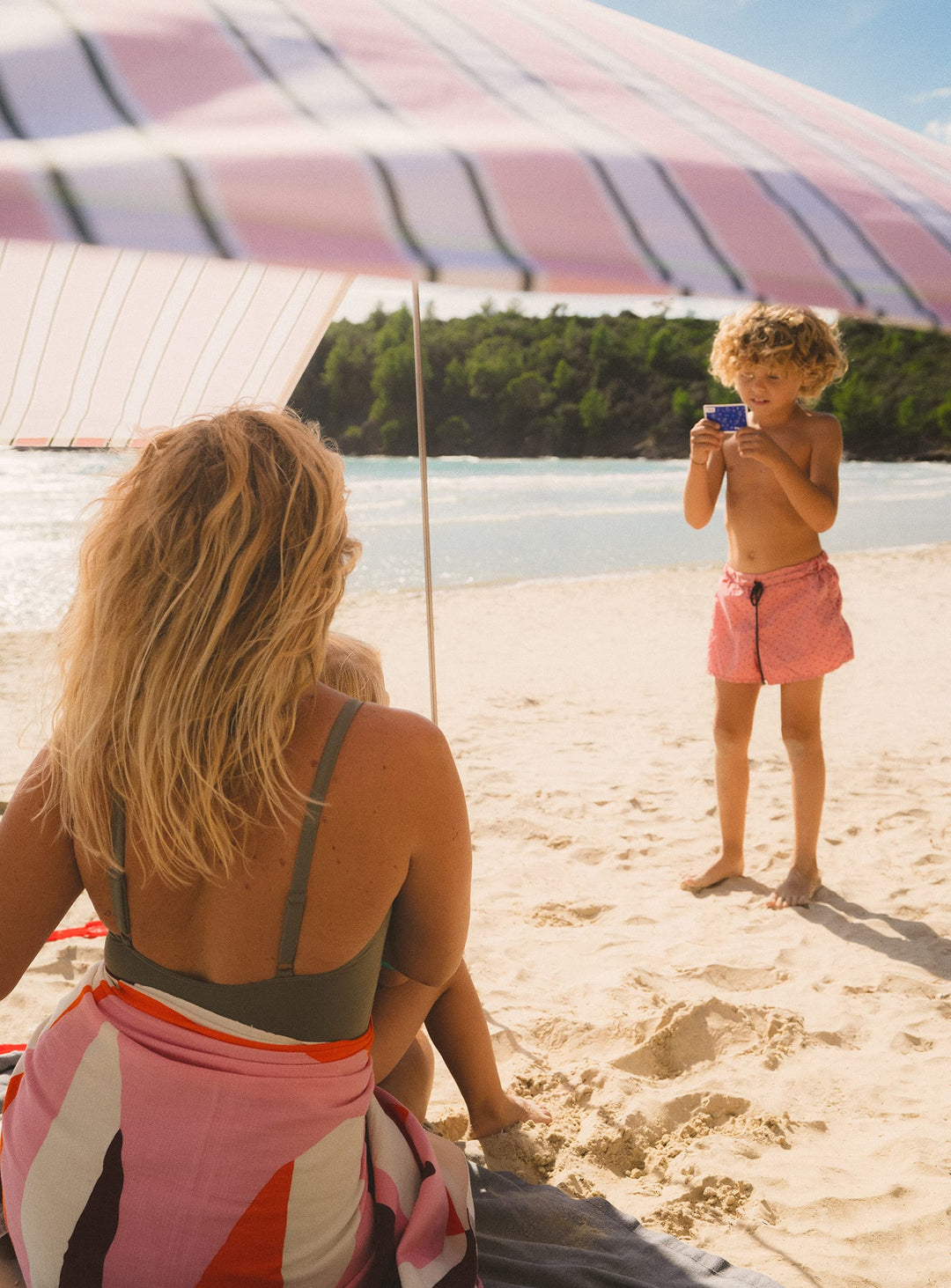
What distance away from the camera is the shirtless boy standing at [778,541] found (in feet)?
9.50

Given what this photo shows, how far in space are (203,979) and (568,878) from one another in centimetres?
238

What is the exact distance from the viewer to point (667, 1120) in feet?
7.30

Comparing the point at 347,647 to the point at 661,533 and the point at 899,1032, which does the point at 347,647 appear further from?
the point at 661,533

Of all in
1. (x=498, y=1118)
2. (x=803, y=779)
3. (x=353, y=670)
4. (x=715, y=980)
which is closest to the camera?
(x=353, y=670)

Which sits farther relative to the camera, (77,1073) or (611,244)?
(77,1073)

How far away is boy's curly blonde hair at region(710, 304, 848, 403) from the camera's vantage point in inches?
113

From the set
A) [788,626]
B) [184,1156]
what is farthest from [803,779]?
[184,1156]

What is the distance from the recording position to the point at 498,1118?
7.02 feet

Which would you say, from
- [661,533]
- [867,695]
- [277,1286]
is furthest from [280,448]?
[661,533]

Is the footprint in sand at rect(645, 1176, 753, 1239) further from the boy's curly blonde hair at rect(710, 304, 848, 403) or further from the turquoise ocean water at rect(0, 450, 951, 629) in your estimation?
the turquoise ocean water at rect(0, 450, 951, 629)

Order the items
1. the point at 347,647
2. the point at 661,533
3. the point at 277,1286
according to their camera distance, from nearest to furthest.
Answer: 1. the point at 277,1286
2. the point at 347,647
3. the point at 661,533

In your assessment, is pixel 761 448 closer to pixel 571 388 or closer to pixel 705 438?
pixel 705 438

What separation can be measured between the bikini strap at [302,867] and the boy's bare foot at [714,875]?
2.35m

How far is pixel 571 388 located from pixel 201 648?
49.6m
